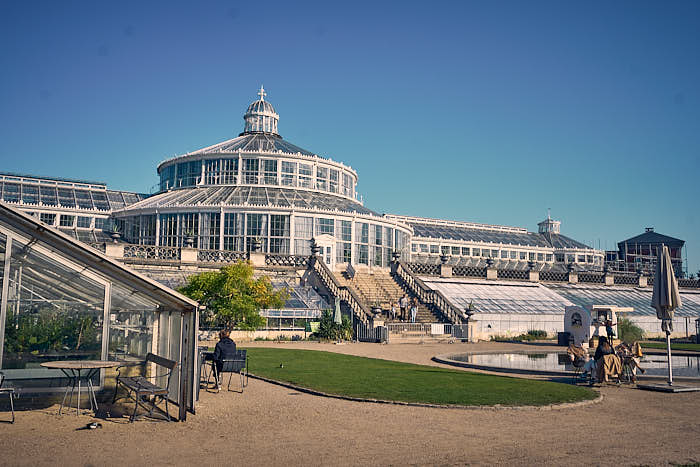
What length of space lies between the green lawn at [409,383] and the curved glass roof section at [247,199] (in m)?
23.1

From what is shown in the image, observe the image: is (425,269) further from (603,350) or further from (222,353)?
(222,353)

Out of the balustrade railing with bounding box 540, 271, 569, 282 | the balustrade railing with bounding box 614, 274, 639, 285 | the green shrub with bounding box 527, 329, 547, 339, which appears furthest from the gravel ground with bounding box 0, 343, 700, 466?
the balustrade railing with bounding box 614, 274, 639, 285

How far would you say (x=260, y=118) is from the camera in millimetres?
57125

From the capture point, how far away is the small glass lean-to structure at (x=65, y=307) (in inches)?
446

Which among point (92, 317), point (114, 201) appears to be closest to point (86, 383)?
point (92, 317)

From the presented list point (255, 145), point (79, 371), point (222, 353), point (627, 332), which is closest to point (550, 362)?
point (222, 353)

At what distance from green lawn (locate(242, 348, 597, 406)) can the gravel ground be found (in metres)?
0.92

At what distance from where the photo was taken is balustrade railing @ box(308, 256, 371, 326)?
119ft

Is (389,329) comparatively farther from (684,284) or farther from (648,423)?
(684,284)

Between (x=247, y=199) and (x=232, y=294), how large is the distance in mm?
19623

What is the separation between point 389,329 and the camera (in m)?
35.2

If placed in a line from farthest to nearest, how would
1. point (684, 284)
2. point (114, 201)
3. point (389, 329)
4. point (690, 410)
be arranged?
point (684, 284) → point (114, 201) → point (389, 329) → point (690, 410)

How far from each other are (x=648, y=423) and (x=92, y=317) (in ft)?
36.4

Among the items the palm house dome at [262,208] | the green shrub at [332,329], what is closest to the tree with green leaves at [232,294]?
the green shrub at [332,329]
